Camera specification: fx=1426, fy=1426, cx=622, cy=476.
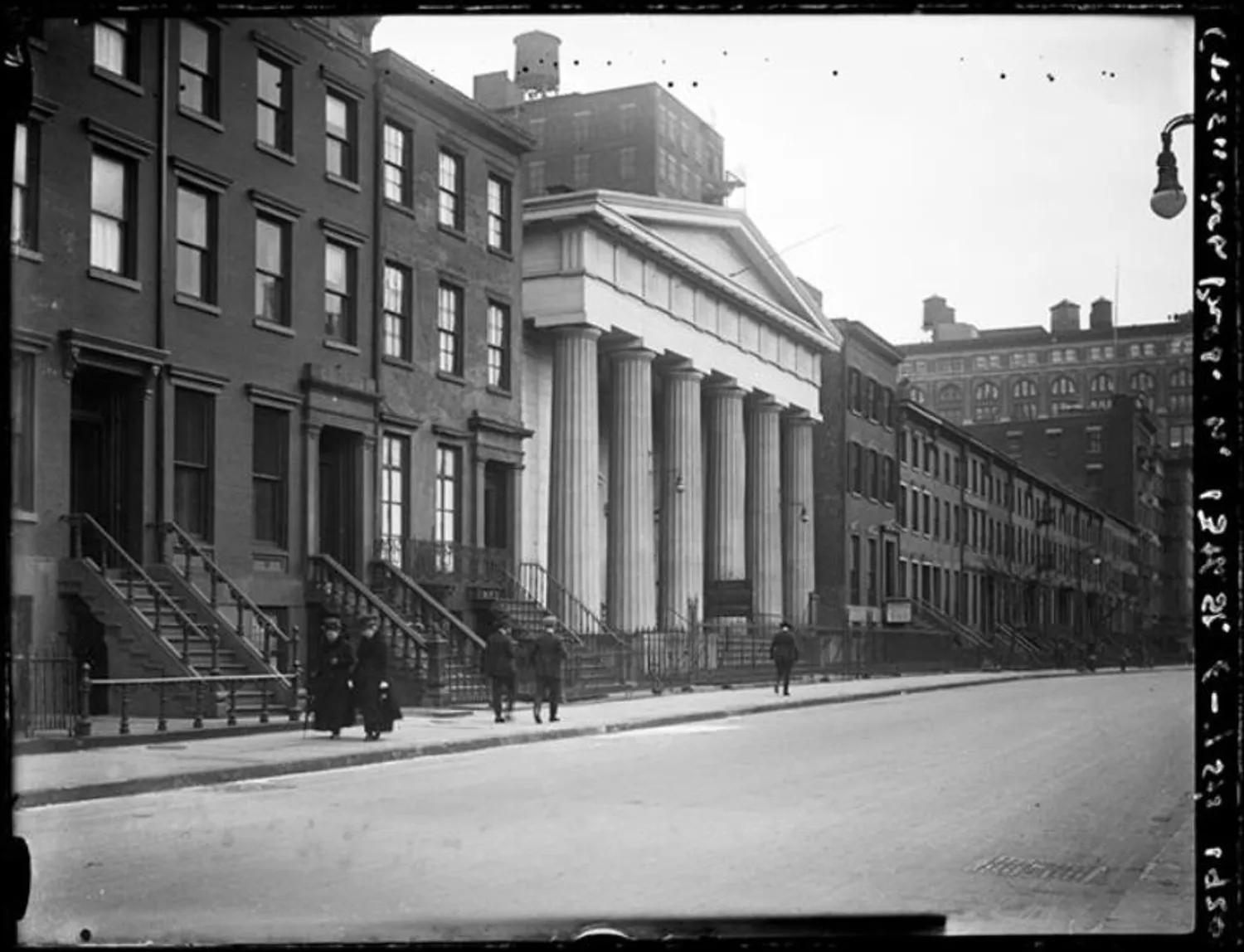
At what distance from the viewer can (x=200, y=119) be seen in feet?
20.3

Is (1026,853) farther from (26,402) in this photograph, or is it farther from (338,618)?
(26,402)

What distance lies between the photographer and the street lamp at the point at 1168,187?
14.2ft

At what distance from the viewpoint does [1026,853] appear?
7555mm

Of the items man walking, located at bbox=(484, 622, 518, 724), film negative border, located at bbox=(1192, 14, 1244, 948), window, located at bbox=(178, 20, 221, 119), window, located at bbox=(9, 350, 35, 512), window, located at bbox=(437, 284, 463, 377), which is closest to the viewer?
film negative border, located at bbox=(1192, 14, 1244, 948)

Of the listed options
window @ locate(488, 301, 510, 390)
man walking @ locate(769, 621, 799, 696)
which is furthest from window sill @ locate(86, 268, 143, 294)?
man walking @ locate(769, 621, 799, 696)

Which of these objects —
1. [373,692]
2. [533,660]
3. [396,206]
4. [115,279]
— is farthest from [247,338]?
[373,692]

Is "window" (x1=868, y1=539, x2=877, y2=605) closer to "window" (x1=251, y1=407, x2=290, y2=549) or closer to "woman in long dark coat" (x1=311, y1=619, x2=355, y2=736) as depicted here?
"window" (x1=251, y1=407, x2=290, y2=549)

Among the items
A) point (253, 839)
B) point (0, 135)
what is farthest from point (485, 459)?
point (0, 135)

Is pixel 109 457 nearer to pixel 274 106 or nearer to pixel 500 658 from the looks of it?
pixel 274 106

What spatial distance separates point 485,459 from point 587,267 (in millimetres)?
1523

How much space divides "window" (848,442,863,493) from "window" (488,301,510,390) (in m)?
2.51

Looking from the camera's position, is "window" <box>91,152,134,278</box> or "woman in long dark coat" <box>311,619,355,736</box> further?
"woman in long dark coat" <box>311,619,355,736</box>

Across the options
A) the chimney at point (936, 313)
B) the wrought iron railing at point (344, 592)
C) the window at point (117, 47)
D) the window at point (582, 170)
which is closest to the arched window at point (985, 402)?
the chimney at point (936, 313)

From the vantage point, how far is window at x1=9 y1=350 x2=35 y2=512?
4.43m
